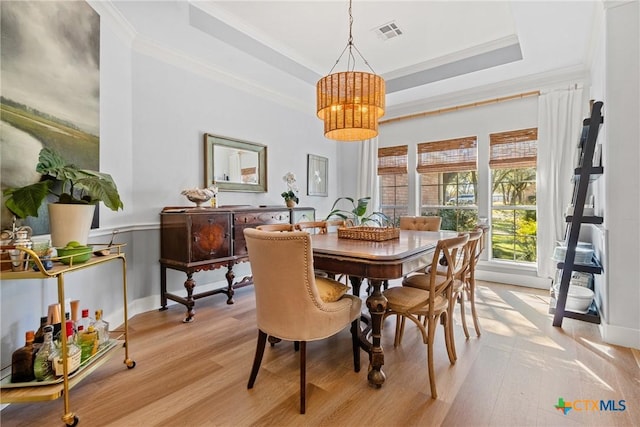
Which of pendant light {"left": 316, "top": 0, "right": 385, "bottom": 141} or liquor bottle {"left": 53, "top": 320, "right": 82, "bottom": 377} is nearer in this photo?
liquor bottle {"left": 53, "top": 320, "right": 82, "bottom": 377}

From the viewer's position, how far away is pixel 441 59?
384 cm

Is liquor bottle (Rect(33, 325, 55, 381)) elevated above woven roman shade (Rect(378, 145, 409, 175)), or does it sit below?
below

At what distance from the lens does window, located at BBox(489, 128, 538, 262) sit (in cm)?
402

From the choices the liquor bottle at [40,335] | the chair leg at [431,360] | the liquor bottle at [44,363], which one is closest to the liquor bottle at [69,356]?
the liquor bottle at [44,363]

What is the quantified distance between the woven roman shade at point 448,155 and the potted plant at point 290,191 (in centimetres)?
207

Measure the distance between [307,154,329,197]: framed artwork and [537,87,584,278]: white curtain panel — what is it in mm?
3111

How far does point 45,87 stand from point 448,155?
4.63 m

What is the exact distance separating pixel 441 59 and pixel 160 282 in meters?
4.28

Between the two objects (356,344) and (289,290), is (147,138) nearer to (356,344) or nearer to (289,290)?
(289,290)

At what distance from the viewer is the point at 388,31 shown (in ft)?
10.7

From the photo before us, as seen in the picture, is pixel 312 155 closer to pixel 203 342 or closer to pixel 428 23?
pixel 428 23

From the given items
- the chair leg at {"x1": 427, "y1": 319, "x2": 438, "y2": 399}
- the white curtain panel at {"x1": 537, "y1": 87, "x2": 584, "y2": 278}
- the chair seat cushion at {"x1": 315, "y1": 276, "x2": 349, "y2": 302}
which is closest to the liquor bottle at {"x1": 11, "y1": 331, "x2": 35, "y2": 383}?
the chair seat cushion at {"x1": 315, "y1": 276, "x2": 349, "y2": 302}

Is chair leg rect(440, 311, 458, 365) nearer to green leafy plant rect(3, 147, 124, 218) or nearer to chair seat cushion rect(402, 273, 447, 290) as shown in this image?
chair seat cushion rect(402, 273, 447, 290)

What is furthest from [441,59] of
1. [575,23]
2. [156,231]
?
[156,231]
